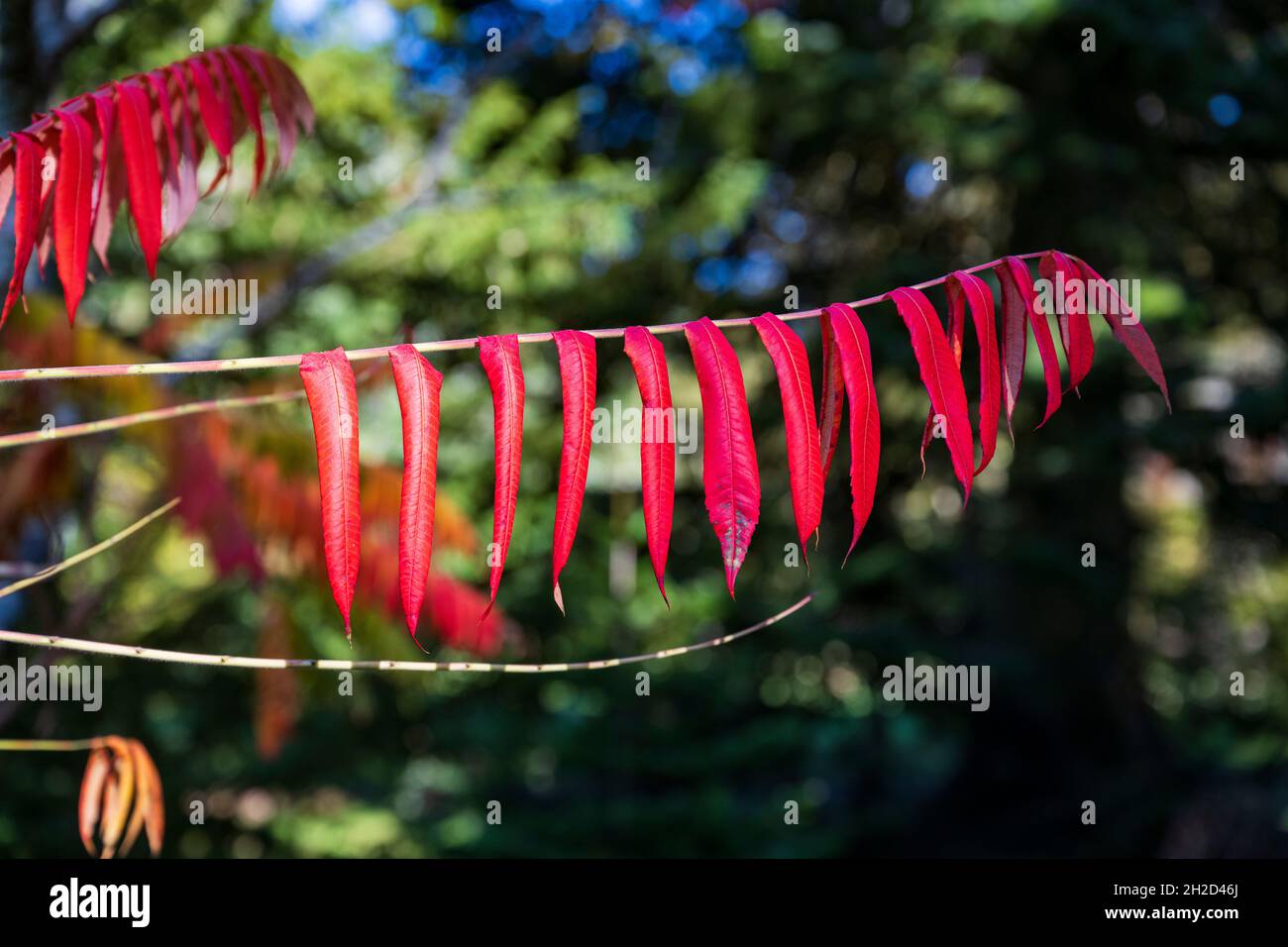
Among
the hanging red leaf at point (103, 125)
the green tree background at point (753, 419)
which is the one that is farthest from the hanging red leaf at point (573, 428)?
the green tree background at point (753, 419)

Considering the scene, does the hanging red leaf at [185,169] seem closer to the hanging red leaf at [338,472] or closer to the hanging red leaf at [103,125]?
the hanging red leaf at [103,125]

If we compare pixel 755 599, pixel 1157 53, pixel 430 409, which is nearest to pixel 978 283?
pixel 430 409

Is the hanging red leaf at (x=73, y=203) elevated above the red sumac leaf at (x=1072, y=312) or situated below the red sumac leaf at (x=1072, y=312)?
above

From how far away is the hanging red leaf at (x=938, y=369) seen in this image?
1.26 meters

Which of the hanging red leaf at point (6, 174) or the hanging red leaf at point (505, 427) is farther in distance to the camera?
the hanging red leaf at point (6, 174)

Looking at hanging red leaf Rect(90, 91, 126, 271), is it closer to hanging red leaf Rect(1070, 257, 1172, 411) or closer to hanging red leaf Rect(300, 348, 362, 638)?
hanging red leaf Rect(300, 348, 362, 638)

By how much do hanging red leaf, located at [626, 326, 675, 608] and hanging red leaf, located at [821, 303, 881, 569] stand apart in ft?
0.72

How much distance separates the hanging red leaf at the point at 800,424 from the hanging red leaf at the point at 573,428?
22 cm

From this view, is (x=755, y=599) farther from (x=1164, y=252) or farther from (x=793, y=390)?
(x=793, y=390)

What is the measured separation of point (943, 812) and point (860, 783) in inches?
26.8

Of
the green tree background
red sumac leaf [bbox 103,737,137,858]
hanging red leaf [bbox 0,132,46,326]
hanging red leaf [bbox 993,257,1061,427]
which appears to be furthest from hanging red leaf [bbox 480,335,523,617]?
the green tree background

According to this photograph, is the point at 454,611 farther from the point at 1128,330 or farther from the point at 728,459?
the point at 1128,330

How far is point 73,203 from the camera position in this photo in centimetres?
156

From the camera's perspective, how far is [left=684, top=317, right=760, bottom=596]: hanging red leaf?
1194 mm
